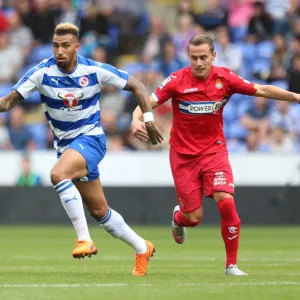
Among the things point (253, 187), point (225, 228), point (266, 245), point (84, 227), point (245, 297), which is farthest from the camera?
point (253, 187)

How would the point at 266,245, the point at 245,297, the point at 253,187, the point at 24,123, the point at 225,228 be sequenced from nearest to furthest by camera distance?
1. the point at 245,297
2. the point at 225,228
3. the point at 266,245
4. the point at 253,187
5. the point at 24,123

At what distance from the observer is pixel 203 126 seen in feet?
34.2

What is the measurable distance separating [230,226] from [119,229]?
1.06 metres

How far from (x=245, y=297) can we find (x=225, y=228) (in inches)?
91.1

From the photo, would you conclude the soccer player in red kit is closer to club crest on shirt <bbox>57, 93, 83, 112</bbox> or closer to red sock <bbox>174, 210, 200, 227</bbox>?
red sock <bbox>174, 210, 200, 227</bbox>

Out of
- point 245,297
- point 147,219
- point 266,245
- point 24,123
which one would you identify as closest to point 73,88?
point 245,297

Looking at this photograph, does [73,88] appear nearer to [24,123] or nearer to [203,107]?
[203,107]

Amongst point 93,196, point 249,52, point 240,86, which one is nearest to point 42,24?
point 249,52

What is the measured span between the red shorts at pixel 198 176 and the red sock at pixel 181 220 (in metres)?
0.20

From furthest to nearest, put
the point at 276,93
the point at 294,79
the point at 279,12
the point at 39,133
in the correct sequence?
1. the point at 279,12
2. the point at 39,133
3. the point at 294,79
4. the point at 276,93

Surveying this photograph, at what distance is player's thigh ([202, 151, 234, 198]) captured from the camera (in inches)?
394

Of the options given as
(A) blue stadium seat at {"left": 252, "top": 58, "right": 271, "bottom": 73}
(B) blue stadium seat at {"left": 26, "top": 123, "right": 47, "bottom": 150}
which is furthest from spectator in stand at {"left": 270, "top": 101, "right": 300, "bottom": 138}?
(B) blue stadium seat at {"left": 26, "top": 123, "right": 47, "bottom": 150}

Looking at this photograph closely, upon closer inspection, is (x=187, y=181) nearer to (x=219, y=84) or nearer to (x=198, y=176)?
(x=198, y=176)

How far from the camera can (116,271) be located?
10.3 metres
